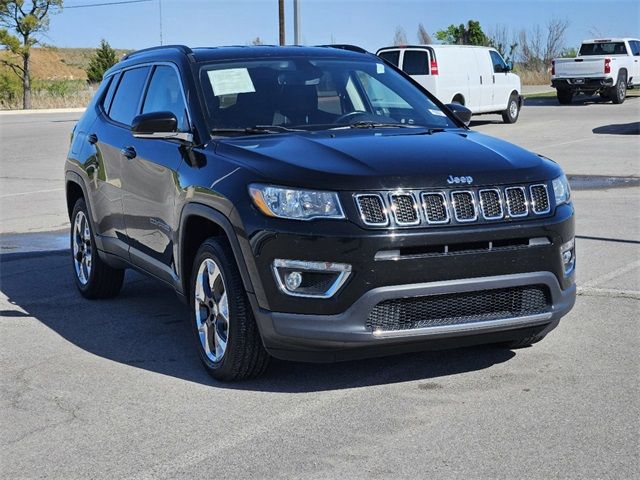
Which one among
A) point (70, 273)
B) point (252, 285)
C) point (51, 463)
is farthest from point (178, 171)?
point (70, 273)

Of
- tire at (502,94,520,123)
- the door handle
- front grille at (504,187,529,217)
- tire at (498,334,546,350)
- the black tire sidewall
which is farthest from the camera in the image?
tire at (502,94,520,123)

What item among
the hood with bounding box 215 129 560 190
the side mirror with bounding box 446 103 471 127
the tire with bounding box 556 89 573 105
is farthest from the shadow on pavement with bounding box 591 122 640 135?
the hood with bounding box 215 129 560 190

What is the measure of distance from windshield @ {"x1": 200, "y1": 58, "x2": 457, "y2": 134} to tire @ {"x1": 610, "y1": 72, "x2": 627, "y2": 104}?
28.6m

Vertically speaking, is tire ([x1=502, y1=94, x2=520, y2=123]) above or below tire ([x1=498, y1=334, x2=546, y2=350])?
below

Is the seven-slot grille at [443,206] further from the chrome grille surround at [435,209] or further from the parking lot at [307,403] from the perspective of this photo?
the parking lot at [307,403]

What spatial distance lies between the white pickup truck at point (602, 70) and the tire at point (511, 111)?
5.63m

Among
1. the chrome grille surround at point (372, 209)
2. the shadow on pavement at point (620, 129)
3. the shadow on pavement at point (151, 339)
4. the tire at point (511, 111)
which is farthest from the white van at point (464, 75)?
the chrome grille surround at point (372, 209)

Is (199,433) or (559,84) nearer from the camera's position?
(199,433)

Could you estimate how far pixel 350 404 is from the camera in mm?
5137

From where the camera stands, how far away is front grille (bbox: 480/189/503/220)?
511 cm

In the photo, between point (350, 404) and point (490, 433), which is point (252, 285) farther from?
point (490, 433)

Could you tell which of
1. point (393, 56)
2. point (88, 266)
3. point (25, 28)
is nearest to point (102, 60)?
point (25, 28)

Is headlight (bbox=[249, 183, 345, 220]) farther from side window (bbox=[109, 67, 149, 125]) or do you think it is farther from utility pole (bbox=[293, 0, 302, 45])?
utility pole (bbox=[293, 0, 302, 45])

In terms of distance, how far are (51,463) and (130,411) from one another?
721mm
